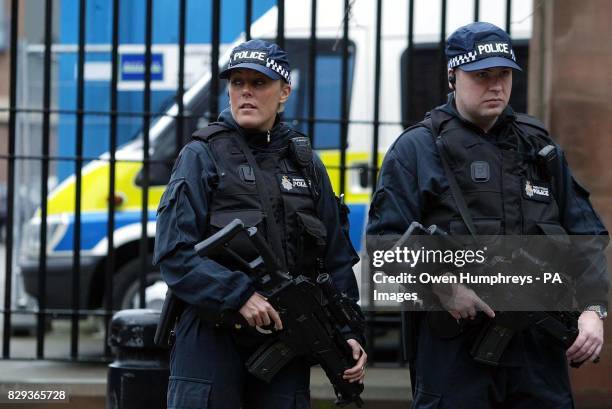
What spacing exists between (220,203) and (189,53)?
4.39 meters

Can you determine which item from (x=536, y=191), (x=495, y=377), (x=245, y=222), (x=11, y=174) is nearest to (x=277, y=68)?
(x=245, y=222)

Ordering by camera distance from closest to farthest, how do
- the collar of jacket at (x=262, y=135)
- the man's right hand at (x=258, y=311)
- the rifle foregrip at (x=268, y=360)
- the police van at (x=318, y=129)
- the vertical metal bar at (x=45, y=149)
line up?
the man's right hand at (x=258, y=311)
the rifle foregrip at (x=268, y=360)
the collar of jacket at (x=262, y=135)
the vertical metal bar at (x=45, y=149)
the police van at (x=318, y=129)

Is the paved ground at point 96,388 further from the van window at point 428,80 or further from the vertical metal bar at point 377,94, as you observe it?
the van window at point 428,80

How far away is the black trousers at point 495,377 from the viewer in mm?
3879

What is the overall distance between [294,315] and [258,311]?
0.58ft

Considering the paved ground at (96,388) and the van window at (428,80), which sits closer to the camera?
the paved ground at (96,388)

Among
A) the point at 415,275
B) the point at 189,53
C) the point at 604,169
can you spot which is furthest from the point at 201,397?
the point at 189,53

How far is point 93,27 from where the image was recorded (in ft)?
27.5

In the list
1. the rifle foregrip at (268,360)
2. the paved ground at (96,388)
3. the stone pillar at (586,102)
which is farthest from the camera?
the paved ground at (96,388)

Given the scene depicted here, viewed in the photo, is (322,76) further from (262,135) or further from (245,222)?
(245,222)

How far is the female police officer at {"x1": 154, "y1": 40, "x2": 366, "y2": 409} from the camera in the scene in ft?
12.4

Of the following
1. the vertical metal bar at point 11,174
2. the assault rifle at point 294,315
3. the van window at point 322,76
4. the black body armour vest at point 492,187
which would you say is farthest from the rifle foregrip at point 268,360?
the van window at point 322,76

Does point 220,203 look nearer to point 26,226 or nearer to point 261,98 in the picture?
point 261,98

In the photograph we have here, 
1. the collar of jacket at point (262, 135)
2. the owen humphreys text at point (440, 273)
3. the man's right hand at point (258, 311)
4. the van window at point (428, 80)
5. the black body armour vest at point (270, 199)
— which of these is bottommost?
the man's right hand at point (258, 311)
